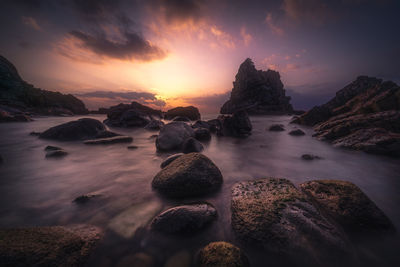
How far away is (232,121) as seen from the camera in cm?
1122

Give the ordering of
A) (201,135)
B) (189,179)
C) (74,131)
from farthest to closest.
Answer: (201,135), (74,131), (189,179)

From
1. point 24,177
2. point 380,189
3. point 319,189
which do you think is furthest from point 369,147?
point 24,177

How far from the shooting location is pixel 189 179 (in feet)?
Result: 9.82

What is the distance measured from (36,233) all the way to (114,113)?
19226 millimetres

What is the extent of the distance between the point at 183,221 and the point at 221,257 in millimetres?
675

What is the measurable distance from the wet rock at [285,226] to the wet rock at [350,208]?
39 cm

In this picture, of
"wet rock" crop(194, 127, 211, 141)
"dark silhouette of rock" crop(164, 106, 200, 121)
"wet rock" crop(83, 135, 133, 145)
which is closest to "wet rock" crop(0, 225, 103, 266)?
"wet rock" crop(83, 135, 133, 145)

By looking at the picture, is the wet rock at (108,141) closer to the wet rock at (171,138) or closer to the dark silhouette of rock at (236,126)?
the wet rock at (171,138)

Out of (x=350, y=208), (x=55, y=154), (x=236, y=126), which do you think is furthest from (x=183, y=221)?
(x=236, y=126)

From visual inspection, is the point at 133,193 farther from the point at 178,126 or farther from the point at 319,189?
the point at 178,126

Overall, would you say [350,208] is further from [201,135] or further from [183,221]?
[201,135]

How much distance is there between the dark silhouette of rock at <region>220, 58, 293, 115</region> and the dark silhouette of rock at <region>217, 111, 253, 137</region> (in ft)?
191

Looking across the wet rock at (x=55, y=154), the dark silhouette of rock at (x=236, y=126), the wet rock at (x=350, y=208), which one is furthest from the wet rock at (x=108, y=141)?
the wet rock at (x=350, y=208)

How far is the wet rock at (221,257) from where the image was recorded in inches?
56.9
